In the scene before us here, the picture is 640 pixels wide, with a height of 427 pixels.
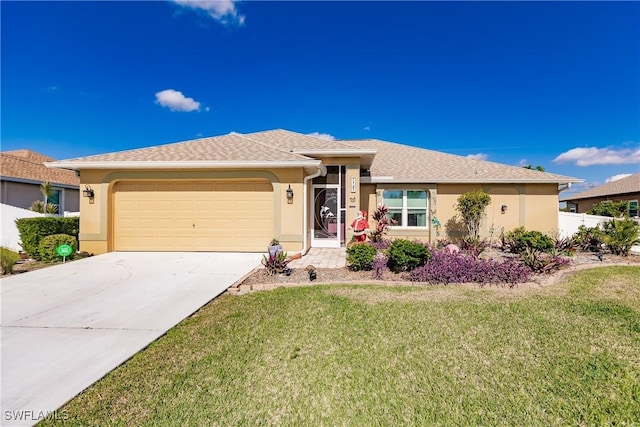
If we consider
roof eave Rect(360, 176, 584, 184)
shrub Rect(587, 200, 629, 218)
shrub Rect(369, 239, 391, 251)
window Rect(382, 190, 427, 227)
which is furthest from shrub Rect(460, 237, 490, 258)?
shrub Rect(587, 200, 629, 218)

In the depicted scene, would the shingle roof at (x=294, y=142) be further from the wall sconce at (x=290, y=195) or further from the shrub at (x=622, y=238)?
the shrub at (x=622, y=238)

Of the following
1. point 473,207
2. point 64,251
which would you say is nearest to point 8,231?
point 64,251

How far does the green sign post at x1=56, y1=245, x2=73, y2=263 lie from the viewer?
27.1 ft

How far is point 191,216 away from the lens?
385 inches

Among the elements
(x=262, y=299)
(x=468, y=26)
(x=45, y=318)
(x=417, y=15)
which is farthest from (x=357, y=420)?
(x=468, y=26)

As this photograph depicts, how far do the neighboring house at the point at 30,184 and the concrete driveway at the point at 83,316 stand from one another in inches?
368

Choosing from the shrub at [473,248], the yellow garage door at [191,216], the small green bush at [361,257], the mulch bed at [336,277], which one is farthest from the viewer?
the yellow garage door at [191,216]

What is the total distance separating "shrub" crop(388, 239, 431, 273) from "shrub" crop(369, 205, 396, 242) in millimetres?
4523

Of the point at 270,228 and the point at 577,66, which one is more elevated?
the point at 577,66

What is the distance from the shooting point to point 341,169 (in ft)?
36.2

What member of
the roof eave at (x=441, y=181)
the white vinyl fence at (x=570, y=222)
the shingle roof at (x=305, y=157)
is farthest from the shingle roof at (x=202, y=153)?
the white vinyl fence at (x=570, y=222)

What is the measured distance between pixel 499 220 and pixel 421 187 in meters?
3.83

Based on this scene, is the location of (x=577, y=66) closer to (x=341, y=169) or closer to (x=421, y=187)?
(x=421, y=187)

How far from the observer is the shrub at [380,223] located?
38.0 feet
